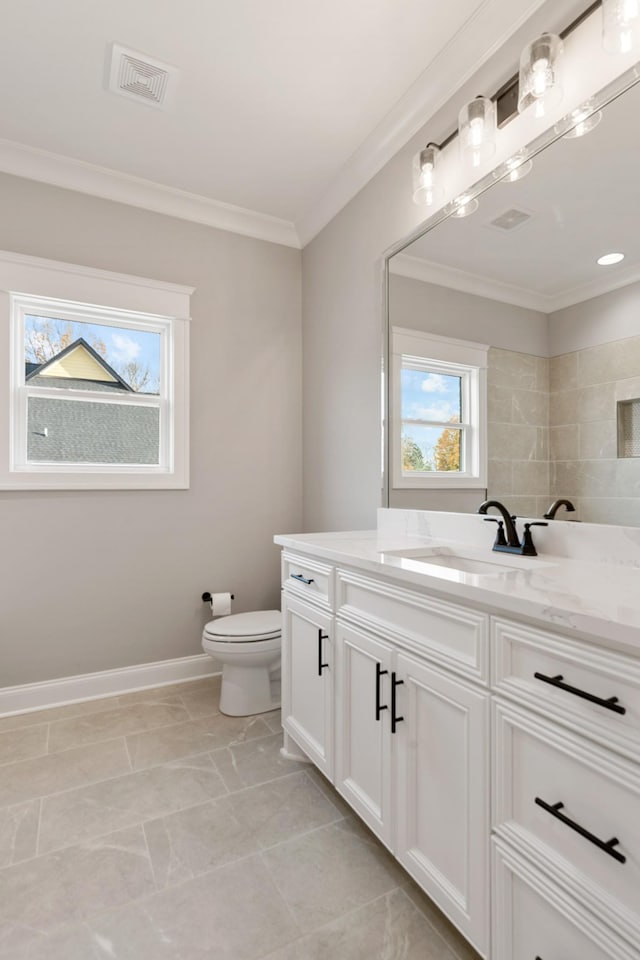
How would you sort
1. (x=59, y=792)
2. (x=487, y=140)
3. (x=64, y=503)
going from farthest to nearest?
(x=64, y=503) < (x=59, y=792) < (x=487, y=140)

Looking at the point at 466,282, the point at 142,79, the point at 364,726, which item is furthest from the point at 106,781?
the point at 142,79

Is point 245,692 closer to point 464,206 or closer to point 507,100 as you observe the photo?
point 464,206

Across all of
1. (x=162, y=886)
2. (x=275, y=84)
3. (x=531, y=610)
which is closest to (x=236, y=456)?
(x=275, y=84)

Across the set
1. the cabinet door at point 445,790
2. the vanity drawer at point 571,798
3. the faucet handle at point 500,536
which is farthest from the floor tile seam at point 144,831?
the faucet handle at point 500,536

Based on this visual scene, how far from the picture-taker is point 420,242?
79.4 inches

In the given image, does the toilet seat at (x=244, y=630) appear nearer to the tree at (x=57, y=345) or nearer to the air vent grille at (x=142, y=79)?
the tree at (x=57, y=345)

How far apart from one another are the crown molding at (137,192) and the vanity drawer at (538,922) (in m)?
3.05

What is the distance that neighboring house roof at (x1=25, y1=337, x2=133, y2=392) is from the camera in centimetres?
251

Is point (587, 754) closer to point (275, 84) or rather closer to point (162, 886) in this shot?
point (162, 886)

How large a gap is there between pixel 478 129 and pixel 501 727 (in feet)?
6.01

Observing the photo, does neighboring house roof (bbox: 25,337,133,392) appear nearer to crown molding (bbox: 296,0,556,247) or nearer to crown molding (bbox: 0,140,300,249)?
crown molding (bbox: 0,140,300,249)

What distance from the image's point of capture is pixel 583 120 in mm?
1377

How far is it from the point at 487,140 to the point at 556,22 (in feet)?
1.08

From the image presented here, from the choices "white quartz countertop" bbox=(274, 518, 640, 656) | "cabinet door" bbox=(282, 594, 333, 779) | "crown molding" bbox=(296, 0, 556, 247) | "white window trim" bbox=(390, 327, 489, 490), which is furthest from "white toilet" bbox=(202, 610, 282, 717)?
"crown molding" bbox=(296, 0, 556, 247)
